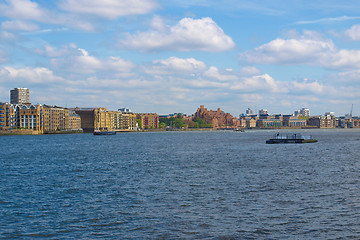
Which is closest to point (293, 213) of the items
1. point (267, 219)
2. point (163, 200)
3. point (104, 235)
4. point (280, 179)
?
point (267, 219)

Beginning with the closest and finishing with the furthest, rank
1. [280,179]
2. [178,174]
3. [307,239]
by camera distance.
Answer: [307,239] → [280,179] → [178,174]

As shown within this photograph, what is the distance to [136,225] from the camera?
81.5 ft

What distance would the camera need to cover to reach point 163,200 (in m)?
32.1

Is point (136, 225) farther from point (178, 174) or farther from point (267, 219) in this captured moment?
point (178, 174)

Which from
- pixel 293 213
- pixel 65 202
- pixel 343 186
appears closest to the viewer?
pixel 293 213

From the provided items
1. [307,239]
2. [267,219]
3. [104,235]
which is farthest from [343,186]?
[104,235]

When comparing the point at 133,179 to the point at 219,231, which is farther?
the point at 133,179

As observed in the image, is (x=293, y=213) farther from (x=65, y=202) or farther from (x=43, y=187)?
(x=43, y=187)

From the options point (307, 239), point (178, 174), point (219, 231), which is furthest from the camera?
point (178, 174)

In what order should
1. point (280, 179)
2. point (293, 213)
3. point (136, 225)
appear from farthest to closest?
point (280, 179), point (293, 213), point (136, 225)

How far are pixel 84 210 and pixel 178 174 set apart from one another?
2041 cm

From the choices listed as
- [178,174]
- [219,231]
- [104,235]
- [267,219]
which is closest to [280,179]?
[178,174]

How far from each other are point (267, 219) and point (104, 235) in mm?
9727

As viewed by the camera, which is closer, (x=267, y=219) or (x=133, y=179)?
(x=267, y=219)
